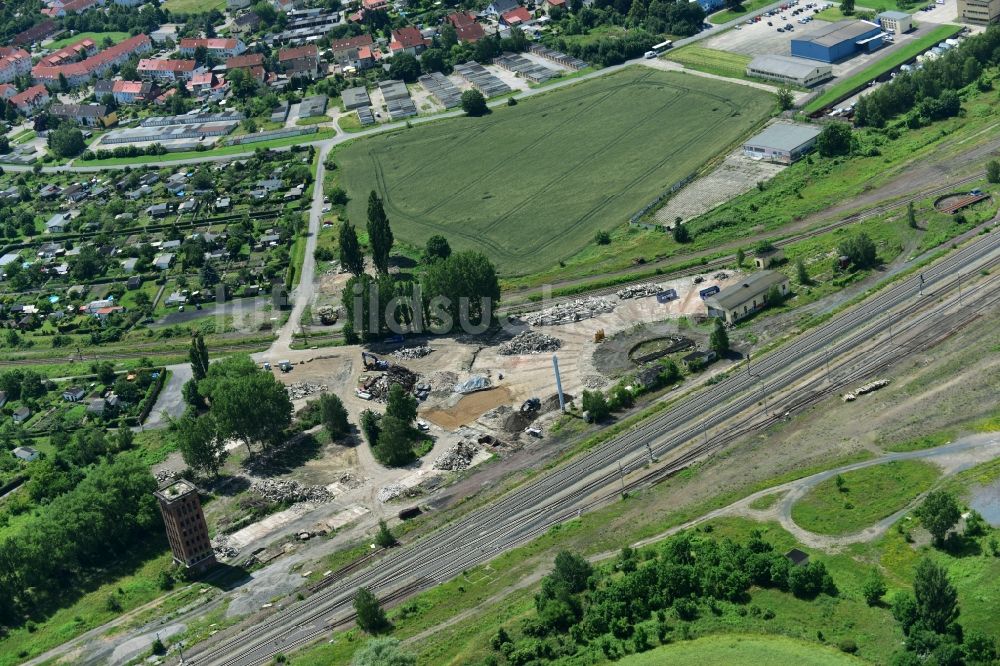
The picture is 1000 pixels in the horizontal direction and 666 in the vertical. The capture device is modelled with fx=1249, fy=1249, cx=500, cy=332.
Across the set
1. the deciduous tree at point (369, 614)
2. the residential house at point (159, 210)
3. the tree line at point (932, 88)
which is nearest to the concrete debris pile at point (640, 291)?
the tree line at point (932, 88)

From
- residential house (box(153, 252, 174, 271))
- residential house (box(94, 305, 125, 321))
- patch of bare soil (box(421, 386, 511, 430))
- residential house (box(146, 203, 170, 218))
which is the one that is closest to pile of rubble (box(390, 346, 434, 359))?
patch of bare soil (box(421, 386, 511, 430))

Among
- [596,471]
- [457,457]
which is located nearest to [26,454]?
[457,457]

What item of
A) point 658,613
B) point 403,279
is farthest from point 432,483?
point 403,279

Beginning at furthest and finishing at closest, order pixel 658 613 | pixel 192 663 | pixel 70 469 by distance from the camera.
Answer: pixel 70 469, pixel 192 663, pixel 658 613

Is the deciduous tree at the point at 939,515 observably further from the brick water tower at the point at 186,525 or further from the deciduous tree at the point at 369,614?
the brick water tower at the point at 186,525

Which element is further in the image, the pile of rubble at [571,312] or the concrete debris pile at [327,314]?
the concrete debris pile at [327,314]

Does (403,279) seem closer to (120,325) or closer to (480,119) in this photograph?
(120,325)
